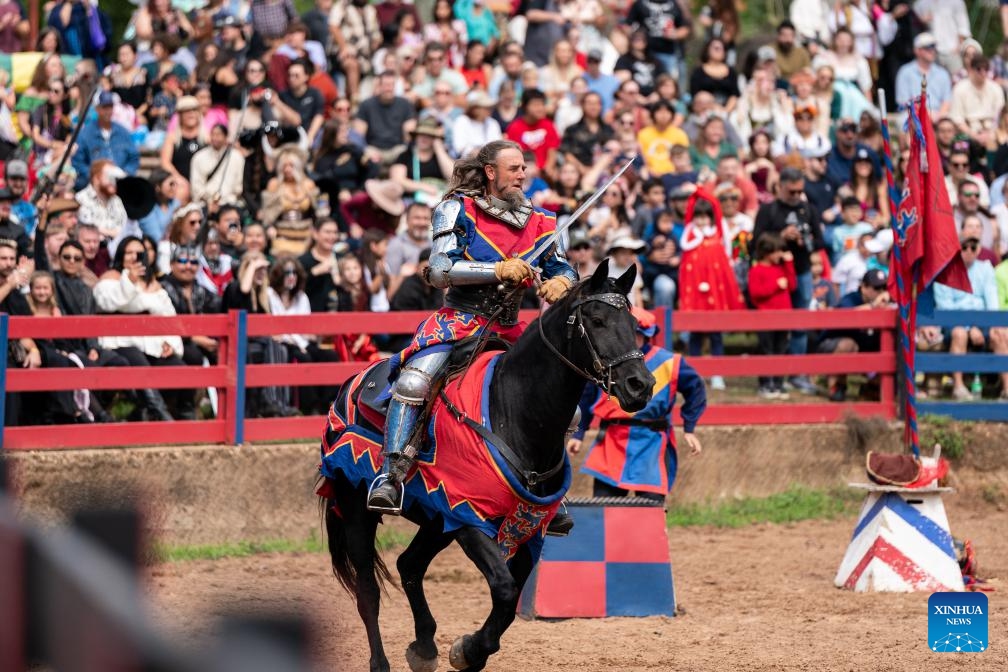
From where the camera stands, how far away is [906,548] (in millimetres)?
9383

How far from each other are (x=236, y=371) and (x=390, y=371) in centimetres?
394

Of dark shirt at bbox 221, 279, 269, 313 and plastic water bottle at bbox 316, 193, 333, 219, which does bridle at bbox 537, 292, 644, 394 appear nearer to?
dark shirt at bbox 221, 279, 269, 313

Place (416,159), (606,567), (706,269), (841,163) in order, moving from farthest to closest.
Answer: (841,163), (416,159), (706,269), (606,567)

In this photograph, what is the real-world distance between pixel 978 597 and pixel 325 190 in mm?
8096

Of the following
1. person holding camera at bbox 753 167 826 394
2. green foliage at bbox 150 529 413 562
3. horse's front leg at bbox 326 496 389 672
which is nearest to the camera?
horse's front leg at bbox 326 496 389 672

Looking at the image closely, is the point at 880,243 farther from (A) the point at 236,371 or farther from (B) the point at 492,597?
(B) the point at 492,597

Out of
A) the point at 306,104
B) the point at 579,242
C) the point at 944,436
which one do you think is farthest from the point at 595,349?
the point at 306,104

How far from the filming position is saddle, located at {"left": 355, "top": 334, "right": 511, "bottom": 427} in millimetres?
6770

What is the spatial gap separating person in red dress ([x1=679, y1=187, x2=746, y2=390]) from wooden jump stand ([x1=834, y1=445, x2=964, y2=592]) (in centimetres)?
399

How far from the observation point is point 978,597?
7586 mm

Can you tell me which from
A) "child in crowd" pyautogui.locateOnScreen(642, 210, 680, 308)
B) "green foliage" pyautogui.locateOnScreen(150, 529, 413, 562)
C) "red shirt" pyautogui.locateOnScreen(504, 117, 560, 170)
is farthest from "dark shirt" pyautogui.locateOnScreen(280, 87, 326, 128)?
"green foliage" pyautogui.locateOnScreen(150, 529, 413, 562)

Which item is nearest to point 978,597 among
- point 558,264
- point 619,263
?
point 558,264

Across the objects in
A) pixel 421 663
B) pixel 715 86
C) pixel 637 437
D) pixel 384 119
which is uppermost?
pixel 715 86

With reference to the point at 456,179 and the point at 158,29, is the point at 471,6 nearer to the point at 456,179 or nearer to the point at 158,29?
the point at 158,29
